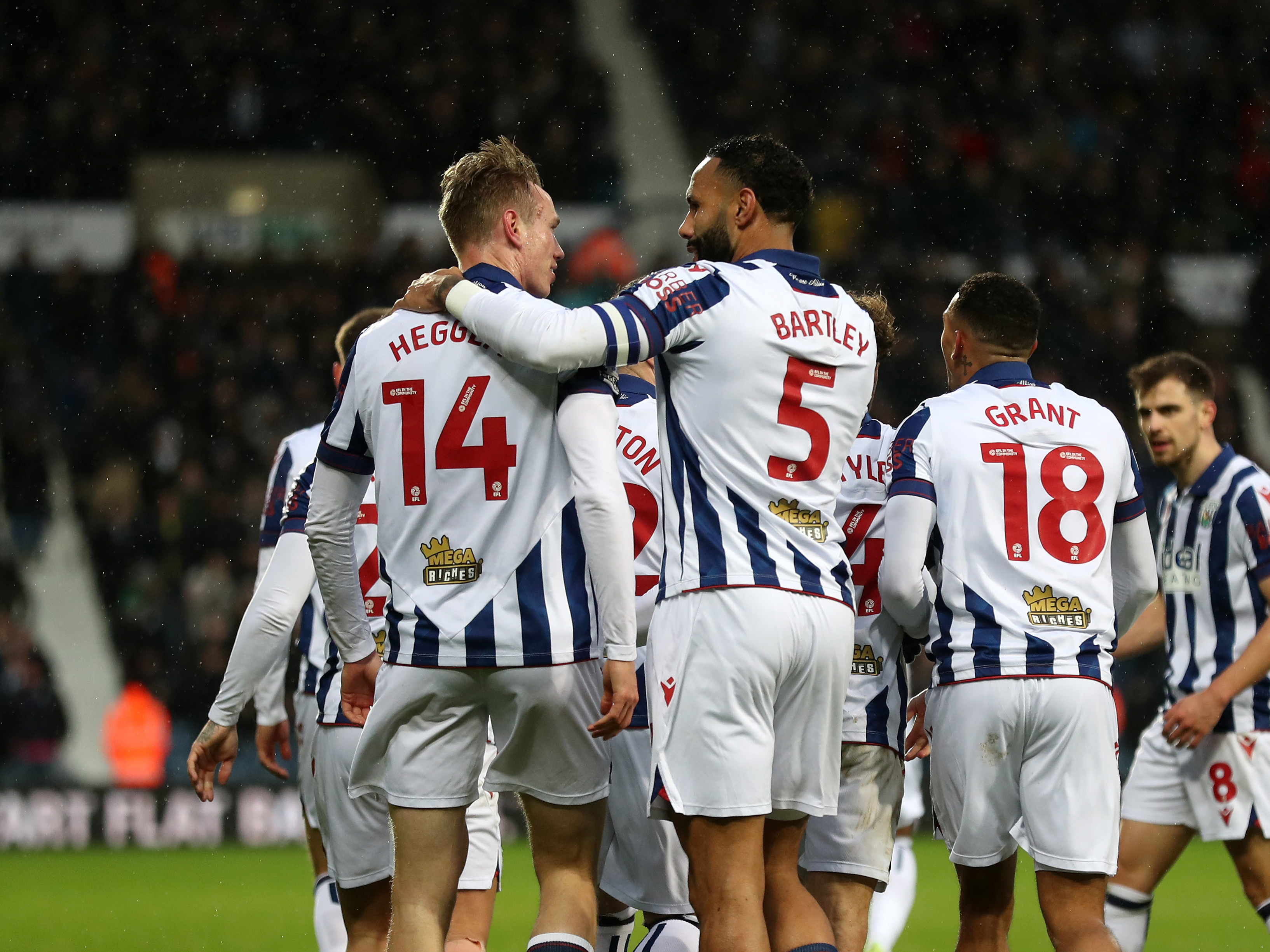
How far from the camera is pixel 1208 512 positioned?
19.9 ft

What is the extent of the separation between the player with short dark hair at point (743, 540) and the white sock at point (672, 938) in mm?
517

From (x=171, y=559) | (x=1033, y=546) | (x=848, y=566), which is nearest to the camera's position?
(x=848, y=566)

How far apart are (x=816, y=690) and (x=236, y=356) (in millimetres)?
13974

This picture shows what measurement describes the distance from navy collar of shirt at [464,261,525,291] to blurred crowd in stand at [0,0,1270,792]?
33.3 ft

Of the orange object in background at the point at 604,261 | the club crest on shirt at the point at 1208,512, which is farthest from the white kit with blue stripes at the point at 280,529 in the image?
the orange object in background at the point at 604,261

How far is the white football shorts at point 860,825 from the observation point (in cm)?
455

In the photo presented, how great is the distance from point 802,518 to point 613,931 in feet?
5.47

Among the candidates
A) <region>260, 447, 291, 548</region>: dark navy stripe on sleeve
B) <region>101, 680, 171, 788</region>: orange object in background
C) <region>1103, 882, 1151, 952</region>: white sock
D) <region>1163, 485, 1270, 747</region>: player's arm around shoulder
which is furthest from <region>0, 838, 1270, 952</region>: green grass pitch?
<region>260, 447, 291, 548</region>: dark navy stripe on sleeve

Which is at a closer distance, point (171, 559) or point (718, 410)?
point (718, 410)

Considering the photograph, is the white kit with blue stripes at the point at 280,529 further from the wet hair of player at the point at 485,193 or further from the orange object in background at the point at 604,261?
the orange object in background at the point at 604,261

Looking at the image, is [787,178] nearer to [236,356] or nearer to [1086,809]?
[1086,809]

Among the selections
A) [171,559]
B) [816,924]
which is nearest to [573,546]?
[816,924]

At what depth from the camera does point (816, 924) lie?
3.83 m

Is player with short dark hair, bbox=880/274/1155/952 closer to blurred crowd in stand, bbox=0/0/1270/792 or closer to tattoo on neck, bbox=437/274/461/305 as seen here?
tattoo on neck, bbox=437/274/461/305
